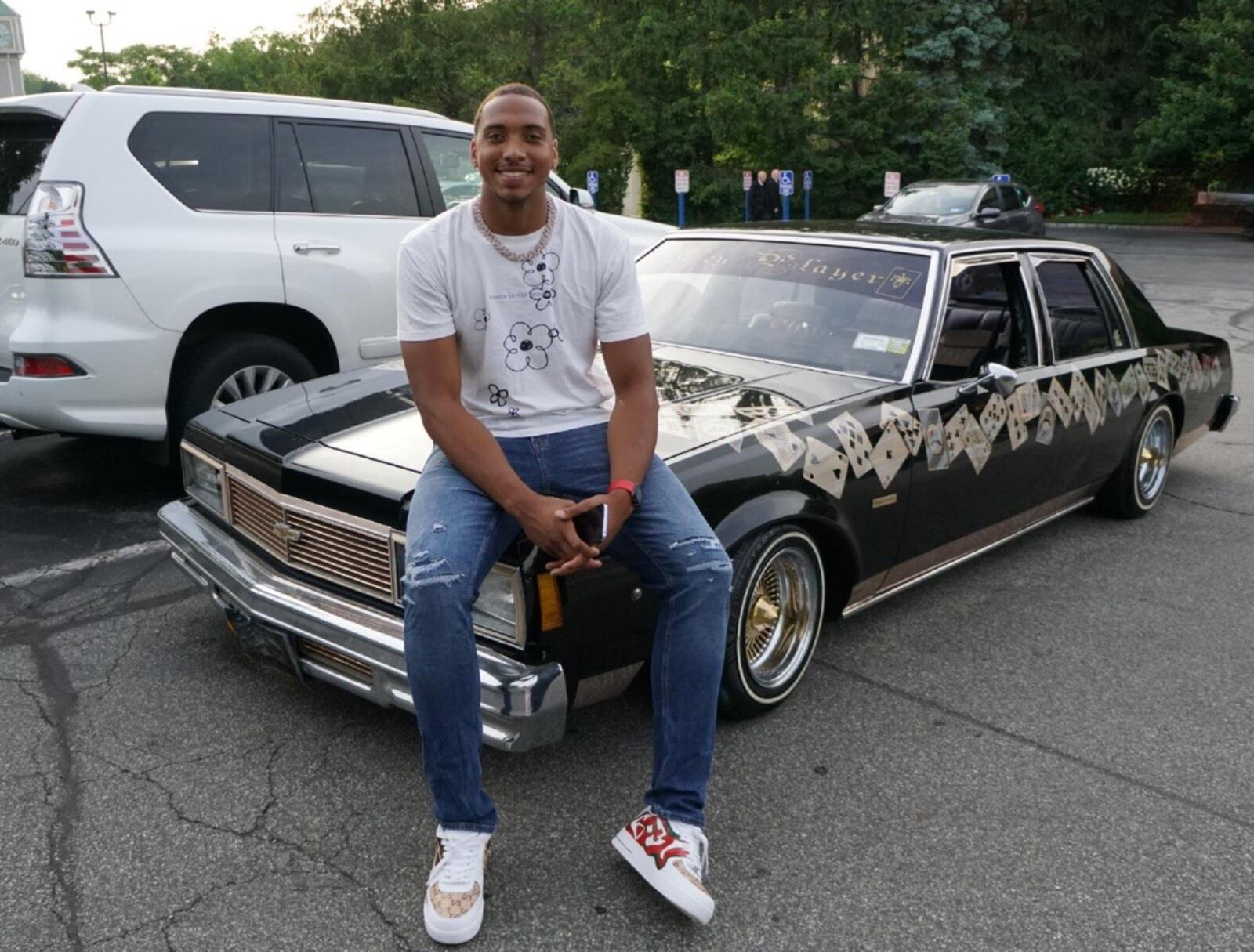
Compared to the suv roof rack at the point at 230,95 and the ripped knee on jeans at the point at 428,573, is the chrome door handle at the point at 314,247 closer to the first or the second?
the suv roof rack at the point at 230,95

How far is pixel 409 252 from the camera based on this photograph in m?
2.67

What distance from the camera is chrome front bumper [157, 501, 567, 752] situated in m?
2.70

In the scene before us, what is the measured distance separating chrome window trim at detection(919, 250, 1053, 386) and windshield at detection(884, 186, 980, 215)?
1439 cm

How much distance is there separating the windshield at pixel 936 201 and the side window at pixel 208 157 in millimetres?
14329

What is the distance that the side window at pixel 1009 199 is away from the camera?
1911 cm

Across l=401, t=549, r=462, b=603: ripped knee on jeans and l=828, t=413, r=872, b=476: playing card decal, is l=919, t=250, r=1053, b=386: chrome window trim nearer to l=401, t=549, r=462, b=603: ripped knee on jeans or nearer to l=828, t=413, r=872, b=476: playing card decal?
l=828, t=413, r=872, b=476: playing card decal

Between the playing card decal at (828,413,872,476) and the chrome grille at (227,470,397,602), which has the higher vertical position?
the playing card decal at (828,413,872,476)

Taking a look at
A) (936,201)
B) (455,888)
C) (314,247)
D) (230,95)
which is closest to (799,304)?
(455,888)

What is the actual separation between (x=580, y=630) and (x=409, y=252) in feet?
3.22

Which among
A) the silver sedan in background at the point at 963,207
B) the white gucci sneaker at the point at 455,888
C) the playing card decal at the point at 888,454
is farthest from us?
the silver sedan in background at the point at 963,207

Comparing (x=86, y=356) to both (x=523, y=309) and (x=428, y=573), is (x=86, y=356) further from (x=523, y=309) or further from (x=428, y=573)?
(x=428, y=573)

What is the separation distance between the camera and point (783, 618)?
139 inches

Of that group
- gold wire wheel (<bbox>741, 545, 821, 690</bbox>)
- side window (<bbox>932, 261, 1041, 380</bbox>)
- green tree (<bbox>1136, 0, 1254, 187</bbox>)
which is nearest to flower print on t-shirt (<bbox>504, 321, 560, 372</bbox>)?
gold wire wheel (<bbox>741, 545, 821, 690</bbox>)

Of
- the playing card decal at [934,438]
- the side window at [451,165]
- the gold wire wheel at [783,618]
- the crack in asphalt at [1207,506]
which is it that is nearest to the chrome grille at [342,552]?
the gold wire wheel at [783,618]
